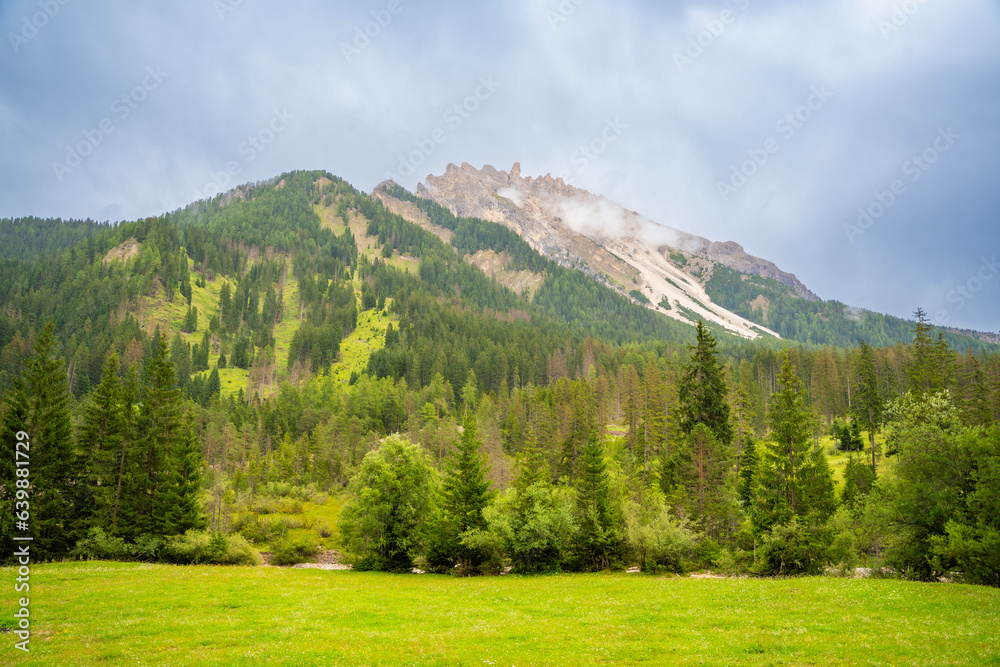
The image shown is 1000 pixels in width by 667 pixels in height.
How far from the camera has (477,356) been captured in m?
190

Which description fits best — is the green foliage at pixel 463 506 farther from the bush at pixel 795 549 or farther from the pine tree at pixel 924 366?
the pine tree at pixel 924 366

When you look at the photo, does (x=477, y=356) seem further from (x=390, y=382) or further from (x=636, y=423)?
(x=636, y=423)

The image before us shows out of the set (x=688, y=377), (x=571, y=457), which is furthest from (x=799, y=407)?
(x=571, y=457)

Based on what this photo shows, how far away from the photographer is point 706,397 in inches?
2188

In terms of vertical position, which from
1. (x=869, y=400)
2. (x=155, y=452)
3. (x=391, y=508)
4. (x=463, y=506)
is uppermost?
(x=869, y=400)

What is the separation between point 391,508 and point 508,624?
31.2 m

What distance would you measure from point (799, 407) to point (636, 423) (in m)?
44.0

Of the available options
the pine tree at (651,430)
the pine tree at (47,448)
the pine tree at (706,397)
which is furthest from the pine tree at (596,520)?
the pine tree at (47,448)

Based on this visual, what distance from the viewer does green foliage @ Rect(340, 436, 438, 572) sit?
50719mm

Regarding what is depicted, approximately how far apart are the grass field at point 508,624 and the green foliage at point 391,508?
16.6 m

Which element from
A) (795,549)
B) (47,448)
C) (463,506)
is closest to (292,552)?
(47,448)

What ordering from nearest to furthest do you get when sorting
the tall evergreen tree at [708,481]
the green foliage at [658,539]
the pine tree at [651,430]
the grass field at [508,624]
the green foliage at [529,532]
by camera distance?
the grass field at [508,624], the green foliage at [658,539], the green foliage at [529,532], the tall evergreen tree at [708,481], the pine tree at [651,430]

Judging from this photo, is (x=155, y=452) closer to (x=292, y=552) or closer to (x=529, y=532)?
(x=292, y=552)

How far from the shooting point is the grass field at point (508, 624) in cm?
1681
